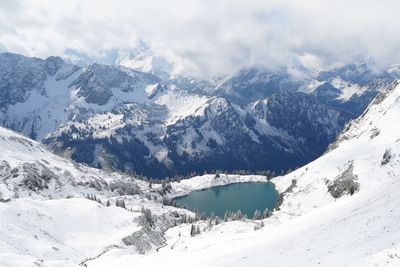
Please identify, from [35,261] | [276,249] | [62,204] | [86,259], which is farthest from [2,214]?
[276,249]

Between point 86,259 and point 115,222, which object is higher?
point 115,222

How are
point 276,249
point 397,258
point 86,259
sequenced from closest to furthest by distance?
point 397,258, point 276,249, point 86,259

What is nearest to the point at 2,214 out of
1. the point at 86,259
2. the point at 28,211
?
the point at 28,211

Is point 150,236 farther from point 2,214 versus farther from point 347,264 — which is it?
point 347,264

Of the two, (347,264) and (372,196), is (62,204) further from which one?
(347,264)

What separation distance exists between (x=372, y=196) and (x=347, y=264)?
43.9 metres

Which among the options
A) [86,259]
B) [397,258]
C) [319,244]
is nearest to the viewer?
[397,258]

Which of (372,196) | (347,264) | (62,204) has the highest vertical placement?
(62,204)

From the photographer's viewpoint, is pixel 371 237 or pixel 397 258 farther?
pixel 371 237

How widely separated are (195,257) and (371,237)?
39.9m

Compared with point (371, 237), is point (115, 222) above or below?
above

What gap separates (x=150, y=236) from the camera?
7505 inches

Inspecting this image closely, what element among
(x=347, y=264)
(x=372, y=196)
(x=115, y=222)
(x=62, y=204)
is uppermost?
(x=62, y=204)

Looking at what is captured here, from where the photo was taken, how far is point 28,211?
541 ft
